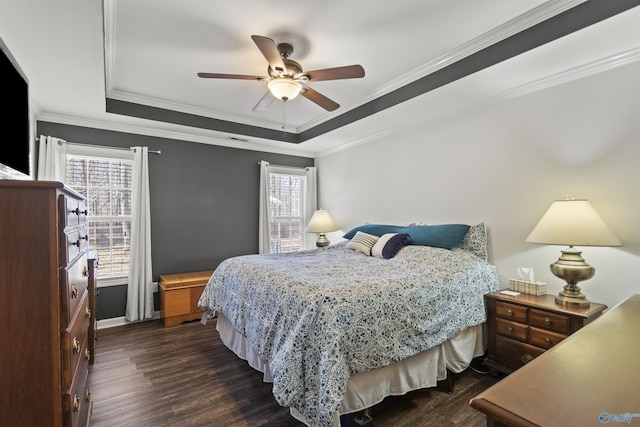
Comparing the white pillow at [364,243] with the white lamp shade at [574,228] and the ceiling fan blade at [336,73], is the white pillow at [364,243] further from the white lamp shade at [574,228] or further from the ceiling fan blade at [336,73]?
the ceiling fan blade at [336,73]

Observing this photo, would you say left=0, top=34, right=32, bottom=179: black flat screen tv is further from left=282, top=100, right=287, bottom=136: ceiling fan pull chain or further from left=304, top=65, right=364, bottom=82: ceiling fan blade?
left=282, top=100, right=287, bottom=136: ceiling fan pull chain

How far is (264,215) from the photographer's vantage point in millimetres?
4727

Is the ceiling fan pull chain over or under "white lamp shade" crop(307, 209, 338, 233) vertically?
over

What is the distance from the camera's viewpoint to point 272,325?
192cm

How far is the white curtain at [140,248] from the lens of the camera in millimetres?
3645

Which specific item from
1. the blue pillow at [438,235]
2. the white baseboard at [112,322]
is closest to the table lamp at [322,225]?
the blue pillow at [438,235]

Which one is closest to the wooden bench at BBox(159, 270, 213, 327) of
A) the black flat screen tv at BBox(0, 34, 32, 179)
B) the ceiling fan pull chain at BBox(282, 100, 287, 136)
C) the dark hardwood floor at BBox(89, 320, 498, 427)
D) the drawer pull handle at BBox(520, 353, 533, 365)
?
the dark hardwood floor at BBox(89, 320, 498, 427)

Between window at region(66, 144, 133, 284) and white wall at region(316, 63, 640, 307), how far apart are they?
11.3ft

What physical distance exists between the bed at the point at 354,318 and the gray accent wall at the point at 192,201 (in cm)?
143

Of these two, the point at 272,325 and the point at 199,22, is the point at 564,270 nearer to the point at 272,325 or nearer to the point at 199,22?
the point at 272,325

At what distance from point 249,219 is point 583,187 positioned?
13.3 feet

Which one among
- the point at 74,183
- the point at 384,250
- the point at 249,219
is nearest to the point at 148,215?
the point at 74,183

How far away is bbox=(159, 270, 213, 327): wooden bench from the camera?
3.58m

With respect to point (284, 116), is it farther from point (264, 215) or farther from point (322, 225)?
point (322, 225)
